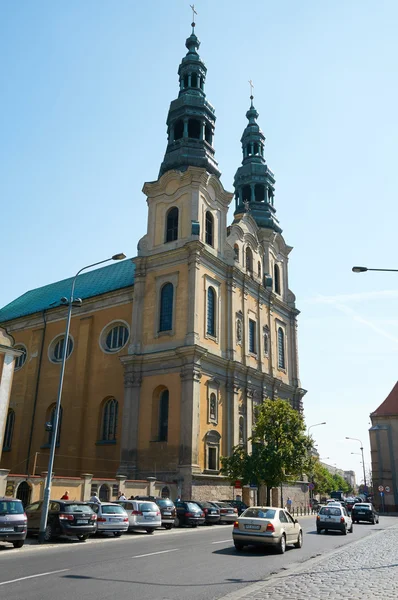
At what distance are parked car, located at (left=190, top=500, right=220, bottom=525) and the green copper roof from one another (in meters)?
19.8

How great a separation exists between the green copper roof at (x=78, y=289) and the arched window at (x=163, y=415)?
33.8 ft

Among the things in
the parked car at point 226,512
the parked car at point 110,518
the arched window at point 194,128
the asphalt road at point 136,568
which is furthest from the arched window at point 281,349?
the asphalt road at point 136,568

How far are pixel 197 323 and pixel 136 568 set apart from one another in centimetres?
2520

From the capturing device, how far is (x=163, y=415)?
36156 millimetres

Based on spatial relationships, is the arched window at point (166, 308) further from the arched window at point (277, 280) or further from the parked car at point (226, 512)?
the arched window at point (277, 280)

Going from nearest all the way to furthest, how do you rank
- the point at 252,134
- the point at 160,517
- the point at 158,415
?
the point at 160,517, the point at 158,415, the point at 252,134

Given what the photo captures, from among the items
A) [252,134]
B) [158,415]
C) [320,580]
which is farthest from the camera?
[252,134]

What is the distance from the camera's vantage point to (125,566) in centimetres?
1213

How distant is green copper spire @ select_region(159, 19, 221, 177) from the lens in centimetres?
4341

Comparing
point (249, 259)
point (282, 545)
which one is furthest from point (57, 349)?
point (282, 545)

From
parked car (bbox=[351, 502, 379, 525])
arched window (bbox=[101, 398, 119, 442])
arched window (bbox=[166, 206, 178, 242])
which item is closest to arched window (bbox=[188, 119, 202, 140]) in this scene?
arched window (bbox=[166, 206, 178, 242])

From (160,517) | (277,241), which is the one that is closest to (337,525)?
(160,517)

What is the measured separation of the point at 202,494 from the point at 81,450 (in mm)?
10467

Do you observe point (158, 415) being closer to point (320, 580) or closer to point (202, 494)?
Result: point (202, 494)
